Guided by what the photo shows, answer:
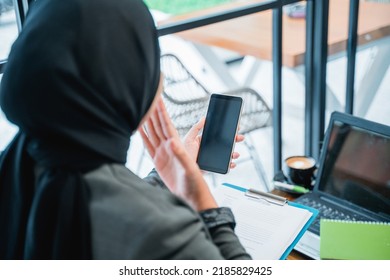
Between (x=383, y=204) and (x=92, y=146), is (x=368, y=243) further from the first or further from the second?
(x=92, y=146)

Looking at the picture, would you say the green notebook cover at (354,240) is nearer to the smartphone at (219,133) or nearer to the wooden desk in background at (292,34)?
the smartphone at (219,133)

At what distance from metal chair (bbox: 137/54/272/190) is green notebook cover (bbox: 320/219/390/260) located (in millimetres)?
919

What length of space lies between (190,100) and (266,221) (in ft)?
A: 3.43

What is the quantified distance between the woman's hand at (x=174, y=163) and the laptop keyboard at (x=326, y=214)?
49 centimetres

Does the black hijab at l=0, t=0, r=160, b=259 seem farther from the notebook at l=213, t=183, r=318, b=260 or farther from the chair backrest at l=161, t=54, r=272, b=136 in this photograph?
the chair backrest at l=161, t=54, r=272, b=136

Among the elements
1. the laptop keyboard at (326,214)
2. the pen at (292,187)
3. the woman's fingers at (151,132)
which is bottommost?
the laptop keyboard at (326,214)

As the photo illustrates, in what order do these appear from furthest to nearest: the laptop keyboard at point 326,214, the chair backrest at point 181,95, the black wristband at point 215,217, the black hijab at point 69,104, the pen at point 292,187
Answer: the chair backrest at point 181,95, the pen at point 292,187, the laptop keyboard at point 326,214, the black wristband at point 215,217, the black hijab at point 69,104

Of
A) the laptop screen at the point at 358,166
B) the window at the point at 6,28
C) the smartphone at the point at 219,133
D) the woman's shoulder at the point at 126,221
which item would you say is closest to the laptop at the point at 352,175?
the laptop screen at the point at 358,166

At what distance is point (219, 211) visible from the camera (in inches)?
34.2

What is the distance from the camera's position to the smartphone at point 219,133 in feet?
3.75

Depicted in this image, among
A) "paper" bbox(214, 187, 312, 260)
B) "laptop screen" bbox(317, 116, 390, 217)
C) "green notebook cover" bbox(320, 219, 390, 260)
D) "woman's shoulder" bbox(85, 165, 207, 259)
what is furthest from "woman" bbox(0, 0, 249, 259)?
"laptop screen" bbox(317, 116, 390, 217)

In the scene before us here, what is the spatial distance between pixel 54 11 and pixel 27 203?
0.89 ft

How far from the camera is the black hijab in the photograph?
69cm

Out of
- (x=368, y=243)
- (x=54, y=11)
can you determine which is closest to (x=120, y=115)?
(x=54, y=11)
